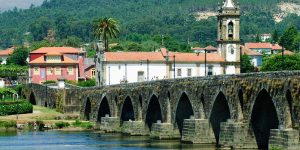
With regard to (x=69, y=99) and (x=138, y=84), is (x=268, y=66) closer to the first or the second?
(x=69, y=99)

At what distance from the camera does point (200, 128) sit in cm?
9025

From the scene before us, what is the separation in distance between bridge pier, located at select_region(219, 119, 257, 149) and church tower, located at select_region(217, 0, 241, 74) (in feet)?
227

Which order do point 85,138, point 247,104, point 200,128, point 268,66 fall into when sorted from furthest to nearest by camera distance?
1. point 268,66
2. point 85,138
3. point 200,128
4. point 247,104

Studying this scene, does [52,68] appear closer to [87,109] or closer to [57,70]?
[57,70]

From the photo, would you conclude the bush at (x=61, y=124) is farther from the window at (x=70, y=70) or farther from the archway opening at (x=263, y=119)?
the window at (x=70, y=70)

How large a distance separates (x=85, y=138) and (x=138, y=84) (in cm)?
1044

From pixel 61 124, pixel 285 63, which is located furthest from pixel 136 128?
pixel 285 63

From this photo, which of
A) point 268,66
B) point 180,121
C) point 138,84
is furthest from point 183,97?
point 268,66

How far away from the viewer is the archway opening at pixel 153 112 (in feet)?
356

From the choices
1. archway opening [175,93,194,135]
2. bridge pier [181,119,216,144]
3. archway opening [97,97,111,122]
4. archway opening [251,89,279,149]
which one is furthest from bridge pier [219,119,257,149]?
archway opening [97,97,111,122]

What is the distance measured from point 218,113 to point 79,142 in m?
18.0

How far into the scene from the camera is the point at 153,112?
109750 millimetres

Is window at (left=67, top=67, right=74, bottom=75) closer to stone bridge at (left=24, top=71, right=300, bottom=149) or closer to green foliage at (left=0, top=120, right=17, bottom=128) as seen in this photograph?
green foliage at (left=0, top=120, right=17, bottom=128)

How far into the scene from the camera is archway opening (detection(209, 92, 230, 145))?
88.6m
